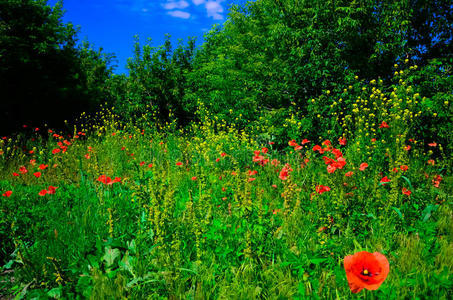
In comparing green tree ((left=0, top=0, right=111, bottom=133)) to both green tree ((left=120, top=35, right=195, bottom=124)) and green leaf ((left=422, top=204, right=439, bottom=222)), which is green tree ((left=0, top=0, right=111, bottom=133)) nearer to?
green tree ((left=120, top=35, right=195, bottom=124))

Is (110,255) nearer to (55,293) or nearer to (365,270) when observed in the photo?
(55,293)

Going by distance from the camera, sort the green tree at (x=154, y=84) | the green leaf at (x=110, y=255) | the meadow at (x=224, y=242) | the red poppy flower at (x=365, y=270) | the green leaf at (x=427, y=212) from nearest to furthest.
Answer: the red poppy flower at (x=365, y=270)
the meadow at (x=224, y=242)
the green leaf at (x=110, y=255)
the green leaf at (x=427, y=212)
the green tree at (x=154, y=84)

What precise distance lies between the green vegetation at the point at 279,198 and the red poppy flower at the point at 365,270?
27 cm

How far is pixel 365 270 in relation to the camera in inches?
46.0

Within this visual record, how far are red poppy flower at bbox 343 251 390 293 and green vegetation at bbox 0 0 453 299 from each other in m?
0.27

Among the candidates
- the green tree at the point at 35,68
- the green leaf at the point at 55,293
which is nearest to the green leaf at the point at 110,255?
the green leaf at the point at 55,293

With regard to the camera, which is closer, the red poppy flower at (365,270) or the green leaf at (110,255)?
the red poppy flower at (365,270)

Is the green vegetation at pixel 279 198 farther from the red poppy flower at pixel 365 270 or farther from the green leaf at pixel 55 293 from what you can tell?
the red poppy flower at pixel 365 270

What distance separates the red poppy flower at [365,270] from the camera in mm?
1123

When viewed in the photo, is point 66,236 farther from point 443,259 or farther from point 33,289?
point 443,259

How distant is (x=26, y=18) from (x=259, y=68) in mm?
7034

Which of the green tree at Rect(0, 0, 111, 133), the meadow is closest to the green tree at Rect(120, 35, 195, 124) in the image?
the green tree at Rect(0, 0, 111, 133)

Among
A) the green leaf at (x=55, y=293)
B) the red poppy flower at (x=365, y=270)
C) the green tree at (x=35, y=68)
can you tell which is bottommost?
the green leaf at (x=55, y=293)

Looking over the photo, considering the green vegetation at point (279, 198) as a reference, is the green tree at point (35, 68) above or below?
above
